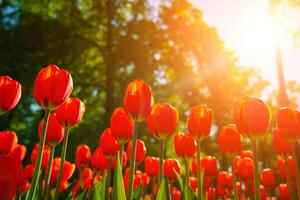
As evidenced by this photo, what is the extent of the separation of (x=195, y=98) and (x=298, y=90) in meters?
9.12

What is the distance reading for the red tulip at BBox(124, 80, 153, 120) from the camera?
222cm

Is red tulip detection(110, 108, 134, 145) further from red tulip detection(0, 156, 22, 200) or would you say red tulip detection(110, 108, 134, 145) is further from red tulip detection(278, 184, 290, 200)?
red tulip detection(278, 184, 290, 200)

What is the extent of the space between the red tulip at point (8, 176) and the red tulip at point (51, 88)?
1227mm

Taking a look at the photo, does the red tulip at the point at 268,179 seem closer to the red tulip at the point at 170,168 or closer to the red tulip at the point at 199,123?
the red tulip at the point at 170,168

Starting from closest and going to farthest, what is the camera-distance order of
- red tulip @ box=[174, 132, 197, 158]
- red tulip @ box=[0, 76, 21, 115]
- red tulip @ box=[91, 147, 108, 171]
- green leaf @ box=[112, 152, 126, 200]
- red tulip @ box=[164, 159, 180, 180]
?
green leaf @ box=[112, 152, 126, 200]
red tulip @ box=[0, 76, 21, 115]
red tulip @ box=[174, 132, 197, 158]
red tulip @ box=[164, 159, 180, 180]
red tulip @ box=[91, 147, 108, 171]

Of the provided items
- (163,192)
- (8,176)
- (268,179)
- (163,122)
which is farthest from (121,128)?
(268,179)

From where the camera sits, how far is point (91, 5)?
26.6 meters

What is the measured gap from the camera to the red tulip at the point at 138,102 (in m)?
2.22

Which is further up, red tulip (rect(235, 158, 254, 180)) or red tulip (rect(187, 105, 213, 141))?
red tulip (rect(187, 105, 213, 141))

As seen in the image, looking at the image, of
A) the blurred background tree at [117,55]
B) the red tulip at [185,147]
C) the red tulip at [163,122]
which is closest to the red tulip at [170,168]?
the red tulip at [185,147]

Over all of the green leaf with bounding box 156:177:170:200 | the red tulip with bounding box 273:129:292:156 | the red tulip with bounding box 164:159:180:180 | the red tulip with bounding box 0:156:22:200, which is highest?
the red tulip with bounding box 273:129:292:156

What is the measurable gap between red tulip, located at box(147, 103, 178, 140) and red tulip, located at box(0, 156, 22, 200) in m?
1.53

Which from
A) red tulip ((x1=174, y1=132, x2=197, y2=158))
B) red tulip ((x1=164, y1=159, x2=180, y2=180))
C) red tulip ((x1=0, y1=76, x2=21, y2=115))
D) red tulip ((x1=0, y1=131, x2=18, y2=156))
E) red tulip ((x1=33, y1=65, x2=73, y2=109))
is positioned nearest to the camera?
red tulip ((x1=33, y1=65, x2=73, y2=109))


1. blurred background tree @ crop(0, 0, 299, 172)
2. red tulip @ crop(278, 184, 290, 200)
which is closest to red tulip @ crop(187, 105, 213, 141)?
red tulip @ crop(278, 184, 290, 200)
